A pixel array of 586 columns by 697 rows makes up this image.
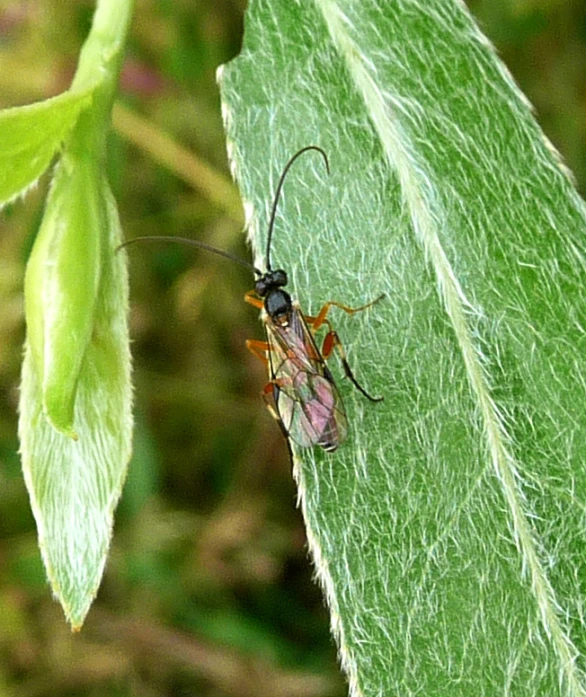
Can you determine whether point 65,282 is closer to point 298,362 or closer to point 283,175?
point 283,175

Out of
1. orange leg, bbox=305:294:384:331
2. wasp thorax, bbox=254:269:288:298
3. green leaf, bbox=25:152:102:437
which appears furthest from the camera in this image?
wasp thorax, bbox=254:269:288:298

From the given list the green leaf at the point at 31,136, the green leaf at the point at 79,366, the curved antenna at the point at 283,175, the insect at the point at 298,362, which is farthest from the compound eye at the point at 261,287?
the green leaf at the point at 31,136

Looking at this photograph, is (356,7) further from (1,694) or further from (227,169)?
(1,694)

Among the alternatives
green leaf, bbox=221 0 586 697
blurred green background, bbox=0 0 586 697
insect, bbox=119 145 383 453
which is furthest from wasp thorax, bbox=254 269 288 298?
blurred green background, bbox=0 0 586 697

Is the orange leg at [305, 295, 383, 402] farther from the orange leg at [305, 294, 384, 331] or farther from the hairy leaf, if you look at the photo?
the hairy leaf

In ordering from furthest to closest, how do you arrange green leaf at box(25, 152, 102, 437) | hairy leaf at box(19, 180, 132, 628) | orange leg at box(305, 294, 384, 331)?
orange leg at box(305, 294, 384, 331) → hairy leaf at box(19, 180, 132, 628) → green leaf at box(25, 152, 102, 437)

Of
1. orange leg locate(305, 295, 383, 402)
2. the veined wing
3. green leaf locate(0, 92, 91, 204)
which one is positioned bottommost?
the veined wing
